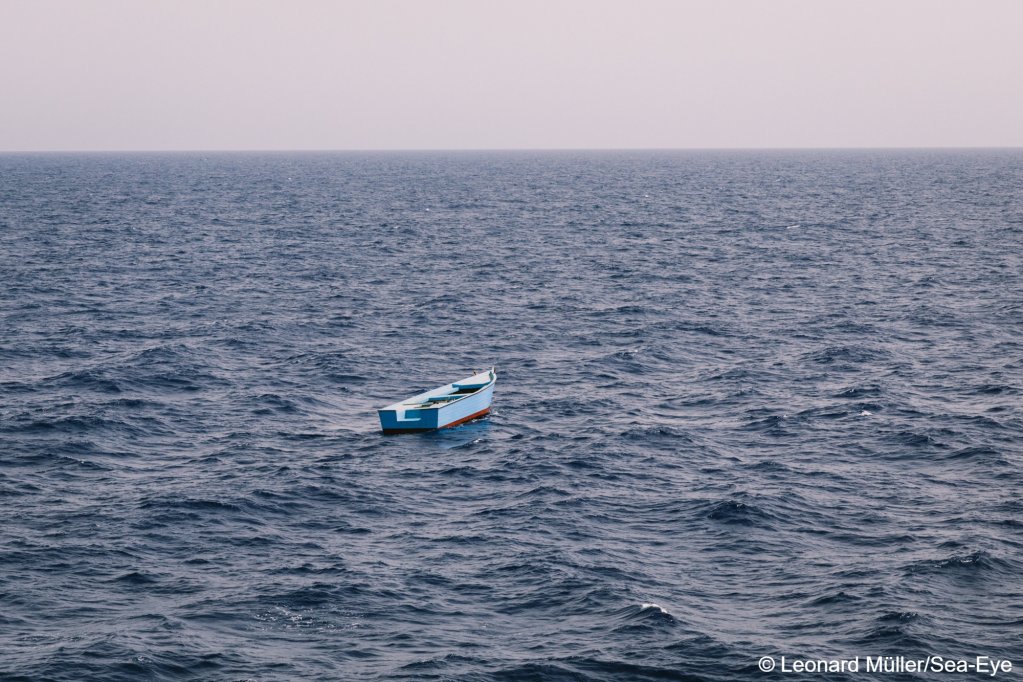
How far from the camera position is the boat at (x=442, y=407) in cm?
5450

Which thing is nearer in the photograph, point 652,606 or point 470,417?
point 652,606

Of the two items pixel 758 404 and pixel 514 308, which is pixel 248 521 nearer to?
pixel 758 404

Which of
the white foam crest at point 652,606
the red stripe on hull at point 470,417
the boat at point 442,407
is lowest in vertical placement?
the white foam crest at point 652,606

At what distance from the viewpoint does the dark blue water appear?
32844mm

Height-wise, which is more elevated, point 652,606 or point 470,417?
point 470,417

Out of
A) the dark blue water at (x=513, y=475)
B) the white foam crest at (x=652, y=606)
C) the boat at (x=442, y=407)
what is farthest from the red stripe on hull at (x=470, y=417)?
the white foam crest at (x=652, y=606)

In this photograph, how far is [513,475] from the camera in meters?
48.6

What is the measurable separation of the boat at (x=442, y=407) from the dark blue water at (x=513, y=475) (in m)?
1.10

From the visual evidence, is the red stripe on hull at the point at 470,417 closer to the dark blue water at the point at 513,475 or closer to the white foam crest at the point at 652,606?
the dark blue water at the point at 513,475

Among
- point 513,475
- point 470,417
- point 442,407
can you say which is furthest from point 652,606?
point 470,417

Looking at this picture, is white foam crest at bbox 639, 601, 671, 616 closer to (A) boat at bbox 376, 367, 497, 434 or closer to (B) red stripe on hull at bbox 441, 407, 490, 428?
(A) boat at bbox 376, 367, 497, 434

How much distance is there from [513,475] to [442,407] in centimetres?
789

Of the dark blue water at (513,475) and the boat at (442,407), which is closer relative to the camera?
the dark blue water at (513,475)

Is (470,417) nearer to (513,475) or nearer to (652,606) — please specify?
(513,475)
